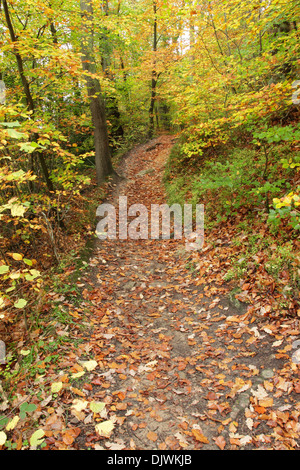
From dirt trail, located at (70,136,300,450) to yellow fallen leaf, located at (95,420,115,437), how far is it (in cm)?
5

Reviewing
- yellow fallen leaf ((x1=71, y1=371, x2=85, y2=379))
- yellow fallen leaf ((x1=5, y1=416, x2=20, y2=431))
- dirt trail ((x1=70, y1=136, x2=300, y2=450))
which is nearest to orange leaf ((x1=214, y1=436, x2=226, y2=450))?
dirt trail ((x1=70, y1=136, x2=300, y2=450))

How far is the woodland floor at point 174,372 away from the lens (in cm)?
276

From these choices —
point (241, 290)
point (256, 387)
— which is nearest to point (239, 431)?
point (256, 387)

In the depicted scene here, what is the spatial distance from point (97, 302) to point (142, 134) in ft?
57.2

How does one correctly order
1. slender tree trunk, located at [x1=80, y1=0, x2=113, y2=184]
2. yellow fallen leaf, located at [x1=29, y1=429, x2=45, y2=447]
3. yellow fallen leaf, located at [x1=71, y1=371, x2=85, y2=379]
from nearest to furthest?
yellow fallen leaf, located at [x1=29, y1=429, x2=45, y2=447], yellow fallen leaf, located at [x1=71, y1=371, x2=85, y2=379], slender tree trunk, located at [x1=80, y1=0, x2=113, y2=184]

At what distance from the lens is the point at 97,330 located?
423 cm

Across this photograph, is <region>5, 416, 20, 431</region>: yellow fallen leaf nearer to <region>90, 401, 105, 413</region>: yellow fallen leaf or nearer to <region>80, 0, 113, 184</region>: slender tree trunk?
<region>90, 401, 105, 413</region>: yellow fallen leaf

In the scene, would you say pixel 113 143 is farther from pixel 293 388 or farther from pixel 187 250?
pixel 293 388

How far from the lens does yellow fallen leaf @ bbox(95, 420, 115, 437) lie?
9.13ft

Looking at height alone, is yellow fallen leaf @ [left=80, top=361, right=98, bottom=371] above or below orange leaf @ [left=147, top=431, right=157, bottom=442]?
above

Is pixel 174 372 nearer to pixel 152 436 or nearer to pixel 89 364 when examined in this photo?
pixel 152 436

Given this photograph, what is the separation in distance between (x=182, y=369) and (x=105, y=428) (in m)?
1.23

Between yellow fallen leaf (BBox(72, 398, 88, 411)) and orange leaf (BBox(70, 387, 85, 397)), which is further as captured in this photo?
orange leaf (BBox(70, 387, 85, 397))

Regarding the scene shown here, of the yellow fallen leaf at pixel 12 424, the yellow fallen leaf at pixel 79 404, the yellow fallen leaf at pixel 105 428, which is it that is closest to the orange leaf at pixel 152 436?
the yellow fallen leaf at pixel 105 428
